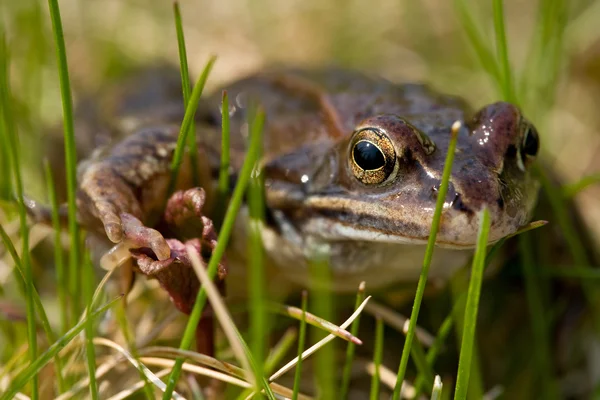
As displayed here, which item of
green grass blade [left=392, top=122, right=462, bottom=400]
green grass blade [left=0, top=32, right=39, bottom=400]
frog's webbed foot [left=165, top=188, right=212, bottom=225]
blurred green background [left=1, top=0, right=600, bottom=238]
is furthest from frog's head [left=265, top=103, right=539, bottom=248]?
blurred green background [left=1, top=0, right=600, bottom=238]

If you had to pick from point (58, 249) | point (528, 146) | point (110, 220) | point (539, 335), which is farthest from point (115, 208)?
point (539, 335)

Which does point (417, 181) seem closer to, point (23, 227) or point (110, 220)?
point (110, 220)

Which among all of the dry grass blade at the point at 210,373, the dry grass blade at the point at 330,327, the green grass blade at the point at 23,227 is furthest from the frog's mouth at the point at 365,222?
the green grass blade at the point at 23,227

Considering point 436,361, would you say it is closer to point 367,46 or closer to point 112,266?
point 112,266

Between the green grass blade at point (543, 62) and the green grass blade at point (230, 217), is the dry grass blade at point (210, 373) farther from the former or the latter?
the green grass blade at point (543, 62)

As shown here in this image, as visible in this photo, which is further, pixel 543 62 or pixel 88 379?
pixel 543 62

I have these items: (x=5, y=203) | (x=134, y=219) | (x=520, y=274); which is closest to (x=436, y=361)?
(x=520, y=274)
